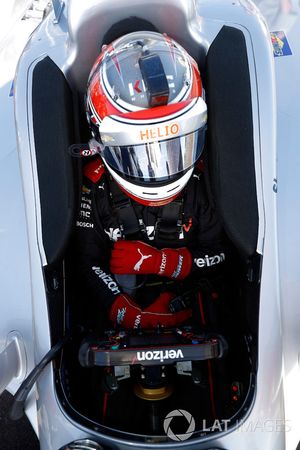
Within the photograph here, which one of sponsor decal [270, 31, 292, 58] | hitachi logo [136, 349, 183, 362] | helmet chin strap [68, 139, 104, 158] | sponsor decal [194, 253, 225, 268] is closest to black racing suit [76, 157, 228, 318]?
sponsor decal [194, 253, 225, 268]

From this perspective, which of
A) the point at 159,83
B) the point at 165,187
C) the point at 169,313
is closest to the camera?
the point at 159,83

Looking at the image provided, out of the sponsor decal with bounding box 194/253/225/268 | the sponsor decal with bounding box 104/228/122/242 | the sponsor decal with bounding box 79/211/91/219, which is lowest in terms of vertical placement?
the sponsor decal with bounding box 194/253/225/268

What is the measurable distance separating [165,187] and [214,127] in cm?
25

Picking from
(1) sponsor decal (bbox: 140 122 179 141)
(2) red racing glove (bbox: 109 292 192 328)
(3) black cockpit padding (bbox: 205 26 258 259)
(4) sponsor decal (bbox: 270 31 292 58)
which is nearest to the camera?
(1) sponsor decal (bbox: 140 122 179 141)

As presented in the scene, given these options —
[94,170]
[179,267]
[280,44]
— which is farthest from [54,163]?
[280,44]

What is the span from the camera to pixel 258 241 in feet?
6.09

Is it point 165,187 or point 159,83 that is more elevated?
point 159,83

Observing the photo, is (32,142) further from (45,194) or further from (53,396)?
(53,396)

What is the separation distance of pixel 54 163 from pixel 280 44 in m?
1.31

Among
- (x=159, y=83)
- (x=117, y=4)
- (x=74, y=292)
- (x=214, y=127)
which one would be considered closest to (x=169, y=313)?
(x=74, y=292)

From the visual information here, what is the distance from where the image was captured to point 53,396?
5.94ft

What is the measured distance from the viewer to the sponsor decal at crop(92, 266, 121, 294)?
7.05ft

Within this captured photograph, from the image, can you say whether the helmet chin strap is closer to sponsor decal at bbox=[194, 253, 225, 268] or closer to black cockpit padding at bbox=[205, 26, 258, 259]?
black cockpit padding at bbox=[205, 26, 258, 259]

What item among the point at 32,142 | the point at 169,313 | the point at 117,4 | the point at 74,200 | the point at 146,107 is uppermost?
the point at 117,4
